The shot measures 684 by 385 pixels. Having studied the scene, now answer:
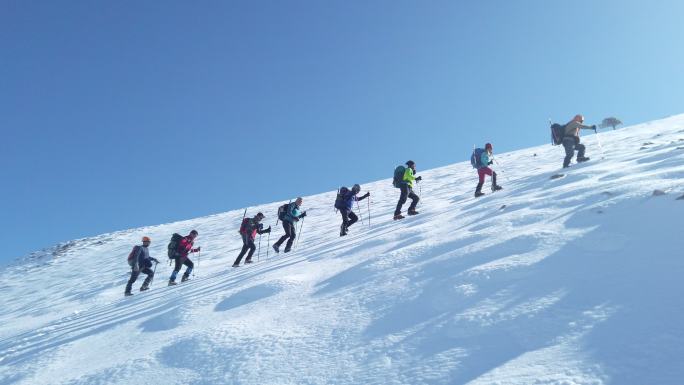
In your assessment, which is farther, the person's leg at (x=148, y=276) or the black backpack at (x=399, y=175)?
the black backpack at (x=399, y=175)

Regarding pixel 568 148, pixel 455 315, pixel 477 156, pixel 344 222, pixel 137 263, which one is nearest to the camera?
pixel 455 315

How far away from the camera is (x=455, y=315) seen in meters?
4.12

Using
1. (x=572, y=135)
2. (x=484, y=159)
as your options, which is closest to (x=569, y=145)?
(x=572, y=135)

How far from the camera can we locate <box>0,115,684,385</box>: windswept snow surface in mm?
3154

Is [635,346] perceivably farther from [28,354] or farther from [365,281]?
[28,354]

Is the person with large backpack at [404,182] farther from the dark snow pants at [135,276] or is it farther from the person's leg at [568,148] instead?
the dark snow pants at [135,276]

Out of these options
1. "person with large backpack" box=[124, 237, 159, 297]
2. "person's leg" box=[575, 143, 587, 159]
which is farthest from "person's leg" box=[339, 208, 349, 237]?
"person's leg" box=[575, 143, 587, 159]

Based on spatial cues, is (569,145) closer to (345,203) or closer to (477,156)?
(477,156)

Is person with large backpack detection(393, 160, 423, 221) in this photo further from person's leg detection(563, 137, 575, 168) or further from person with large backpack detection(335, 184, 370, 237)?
person's leg detection(563, 137, 575, 168)

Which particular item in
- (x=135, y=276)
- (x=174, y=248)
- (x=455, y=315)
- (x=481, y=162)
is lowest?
(x=455, y=315)

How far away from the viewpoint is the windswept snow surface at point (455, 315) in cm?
315

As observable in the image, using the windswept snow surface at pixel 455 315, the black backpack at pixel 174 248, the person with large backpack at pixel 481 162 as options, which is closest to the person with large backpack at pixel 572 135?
the person with large backpack at pixel 481 162

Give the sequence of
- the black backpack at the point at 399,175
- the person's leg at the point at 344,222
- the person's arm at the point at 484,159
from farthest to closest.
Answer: the person's arm at the point at 484,159 → the person's leg at the point at 344,222 → the black backpack at the point at 399,175

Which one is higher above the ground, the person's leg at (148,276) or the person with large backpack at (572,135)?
the person with large backpack at (572,135)
